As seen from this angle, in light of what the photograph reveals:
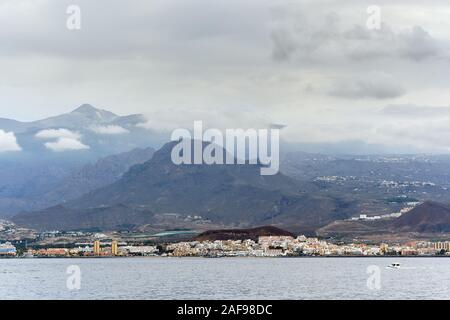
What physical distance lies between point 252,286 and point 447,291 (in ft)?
66.1

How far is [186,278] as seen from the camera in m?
120

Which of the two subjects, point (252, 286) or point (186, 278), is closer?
point (252, 286)

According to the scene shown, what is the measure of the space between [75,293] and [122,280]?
936 inches

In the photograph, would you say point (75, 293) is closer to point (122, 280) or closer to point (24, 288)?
point (24, 288)

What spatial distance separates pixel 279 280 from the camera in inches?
4429
